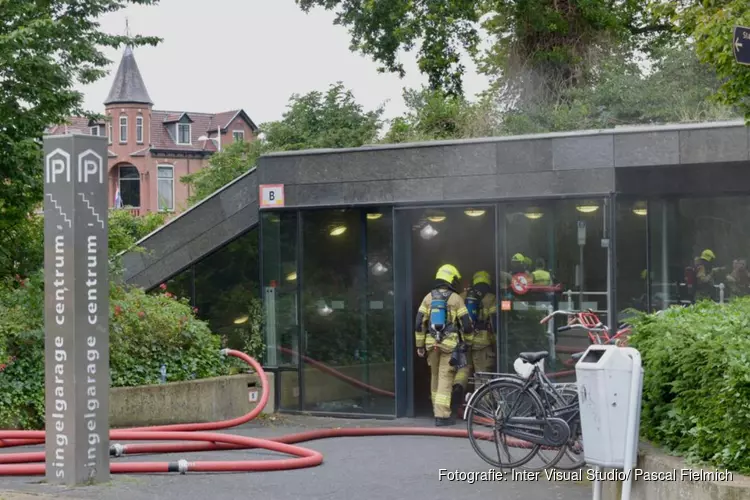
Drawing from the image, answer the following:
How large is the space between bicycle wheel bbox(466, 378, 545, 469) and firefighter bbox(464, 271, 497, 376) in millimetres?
4047

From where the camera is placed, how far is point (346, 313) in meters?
15.0

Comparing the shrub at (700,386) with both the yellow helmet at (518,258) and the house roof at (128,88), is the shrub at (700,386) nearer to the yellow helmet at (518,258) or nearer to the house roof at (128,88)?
the yellow helmet at (518,258)

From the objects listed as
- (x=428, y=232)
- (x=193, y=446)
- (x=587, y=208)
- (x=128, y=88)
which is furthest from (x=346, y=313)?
(x=128, y=88)

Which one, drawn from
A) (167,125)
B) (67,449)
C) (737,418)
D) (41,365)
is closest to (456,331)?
(41,365)

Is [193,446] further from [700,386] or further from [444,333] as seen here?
[700,386]

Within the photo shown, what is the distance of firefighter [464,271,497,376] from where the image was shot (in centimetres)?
1445

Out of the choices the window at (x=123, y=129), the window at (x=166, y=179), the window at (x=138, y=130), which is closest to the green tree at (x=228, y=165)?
the window at (x=166, y=179)

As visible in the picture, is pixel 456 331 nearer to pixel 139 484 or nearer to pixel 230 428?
pixel 230 428

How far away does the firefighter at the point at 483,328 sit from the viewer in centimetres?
1445

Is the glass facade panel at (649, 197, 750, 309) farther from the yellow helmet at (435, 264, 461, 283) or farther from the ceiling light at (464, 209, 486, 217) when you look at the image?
the yellow helmet at (435, 264, 461, 283)

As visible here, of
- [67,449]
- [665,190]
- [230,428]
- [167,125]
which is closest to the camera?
[67,449]

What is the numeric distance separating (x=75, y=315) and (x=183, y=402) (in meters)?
4.99

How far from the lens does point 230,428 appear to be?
Answer: 531 inches

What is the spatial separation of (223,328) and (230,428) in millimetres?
3928
